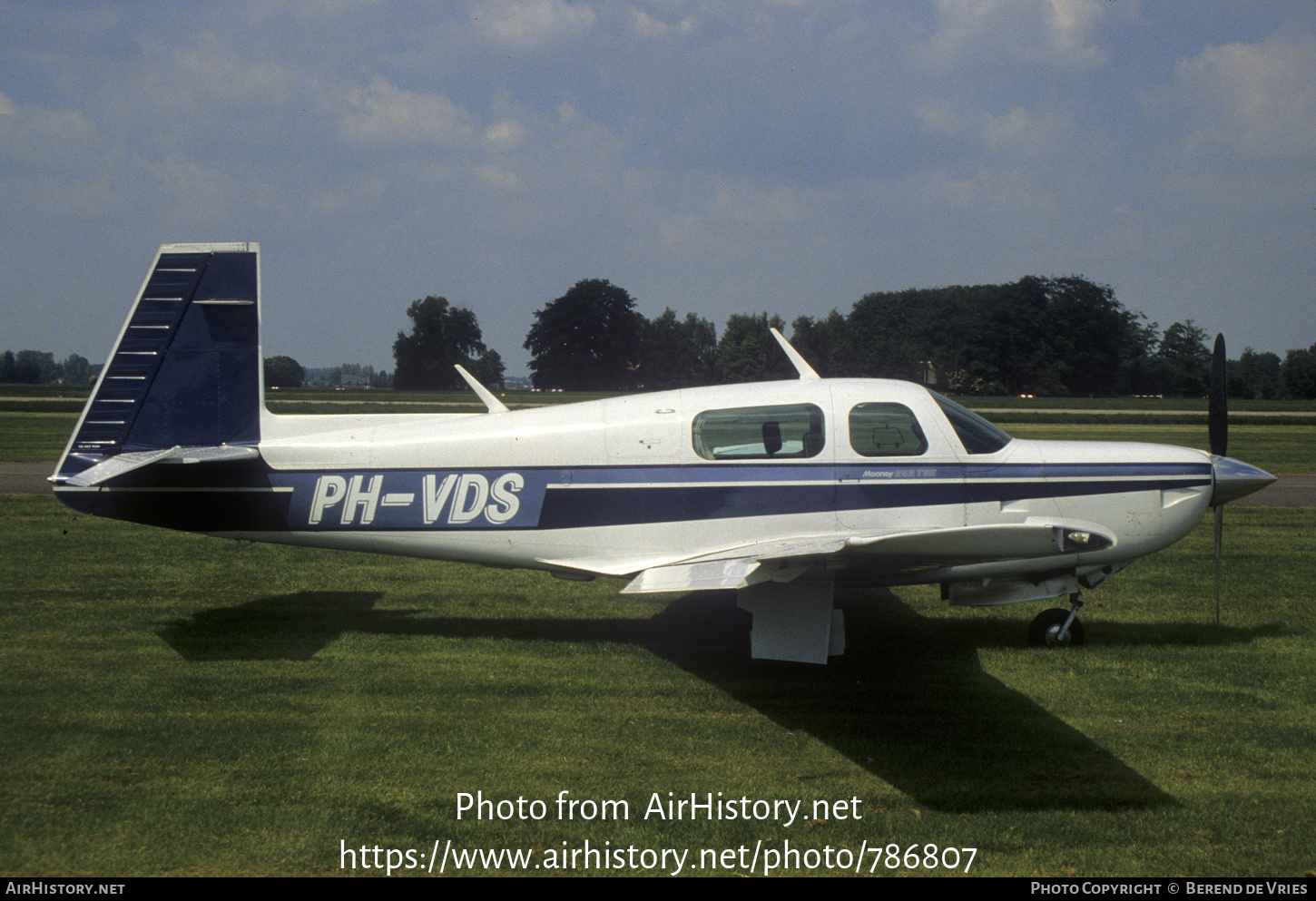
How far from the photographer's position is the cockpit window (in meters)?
6.72

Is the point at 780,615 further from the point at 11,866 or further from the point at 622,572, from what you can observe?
the point at 11,866

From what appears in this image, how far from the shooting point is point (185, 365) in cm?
713

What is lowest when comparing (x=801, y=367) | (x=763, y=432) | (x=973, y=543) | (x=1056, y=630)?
(x=1056, y=630)

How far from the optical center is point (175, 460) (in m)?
6.61

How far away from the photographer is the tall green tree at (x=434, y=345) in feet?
265

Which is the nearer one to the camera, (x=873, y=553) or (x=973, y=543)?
(x=973, y=543)

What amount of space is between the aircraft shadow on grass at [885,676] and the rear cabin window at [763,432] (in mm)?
1714

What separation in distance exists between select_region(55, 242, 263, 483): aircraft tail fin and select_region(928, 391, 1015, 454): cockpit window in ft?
18.2

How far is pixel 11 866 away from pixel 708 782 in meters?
3.33

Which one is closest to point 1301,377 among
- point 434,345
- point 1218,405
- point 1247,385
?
point 1247,385

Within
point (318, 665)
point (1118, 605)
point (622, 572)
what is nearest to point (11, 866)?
point (318, 665)

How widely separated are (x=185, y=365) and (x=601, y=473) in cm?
354

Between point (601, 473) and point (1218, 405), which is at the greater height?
point (1218, 405)

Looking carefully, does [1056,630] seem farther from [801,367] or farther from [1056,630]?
[801,367]
